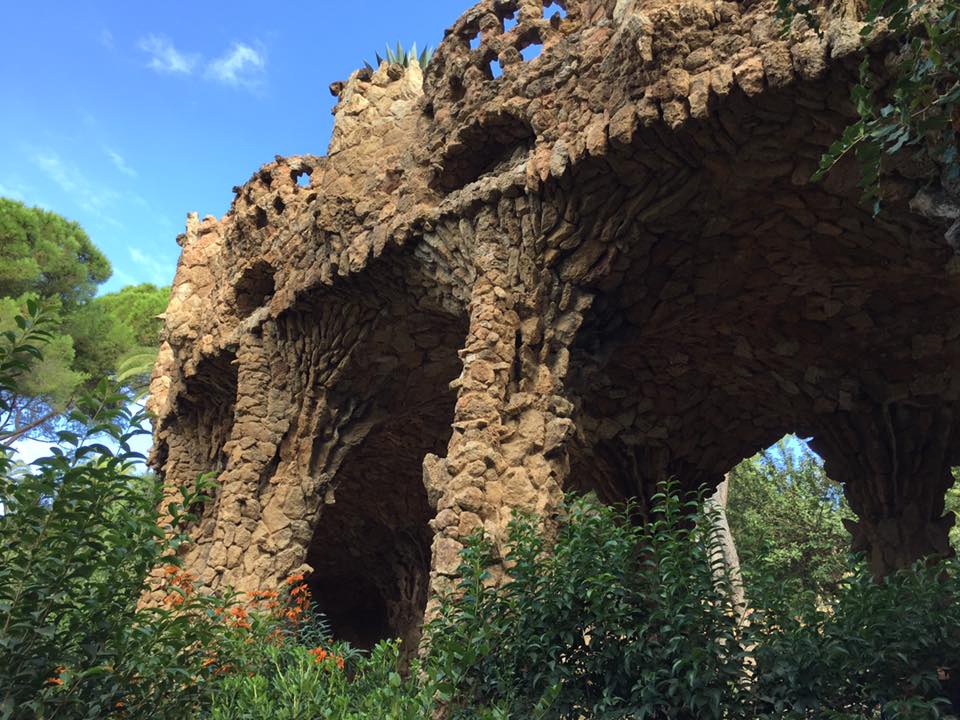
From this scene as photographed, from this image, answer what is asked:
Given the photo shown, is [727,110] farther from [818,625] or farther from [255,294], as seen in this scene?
[255,294]

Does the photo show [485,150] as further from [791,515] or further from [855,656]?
[791,515]

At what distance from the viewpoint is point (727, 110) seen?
536 centimetres

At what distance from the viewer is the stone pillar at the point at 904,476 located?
8.31m

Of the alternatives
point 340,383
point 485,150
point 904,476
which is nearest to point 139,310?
point 340,383

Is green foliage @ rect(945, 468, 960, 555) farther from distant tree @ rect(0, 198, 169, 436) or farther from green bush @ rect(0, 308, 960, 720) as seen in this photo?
distant tree @ rect(0, 198, 169, 436)

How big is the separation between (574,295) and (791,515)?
45.5ft

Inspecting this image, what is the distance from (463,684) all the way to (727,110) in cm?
368

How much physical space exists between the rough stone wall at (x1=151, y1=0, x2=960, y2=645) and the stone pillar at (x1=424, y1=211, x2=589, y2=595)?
0.02m

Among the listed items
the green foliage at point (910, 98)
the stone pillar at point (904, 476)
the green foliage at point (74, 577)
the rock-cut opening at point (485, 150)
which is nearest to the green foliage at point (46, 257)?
the rock-cut opening at point (485, 150)

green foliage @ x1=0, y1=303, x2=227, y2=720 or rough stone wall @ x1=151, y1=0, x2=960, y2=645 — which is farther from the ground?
rough stone wall @ x1=151, y1=0, x2=960, y2=645

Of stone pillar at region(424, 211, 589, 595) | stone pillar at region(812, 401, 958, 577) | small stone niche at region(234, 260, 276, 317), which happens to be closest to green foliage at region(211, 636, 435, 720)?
stone pillar at region(424, 211, 589, 595)

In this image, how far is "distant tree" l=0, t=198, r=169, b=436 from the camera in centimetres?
1978

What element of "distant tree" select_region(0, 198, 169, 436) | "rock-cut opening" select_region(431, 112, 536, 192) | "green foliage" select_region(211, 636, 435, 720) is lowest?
"green foliage" select_region(211, 636, 435, 720)

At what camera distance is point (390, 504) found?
13.3 m
